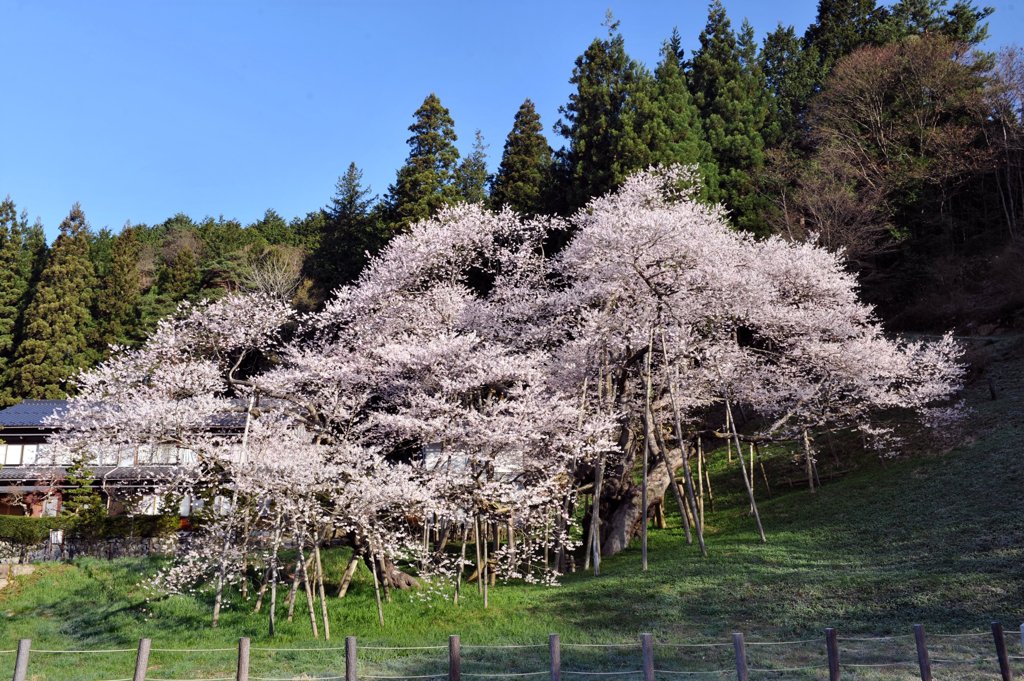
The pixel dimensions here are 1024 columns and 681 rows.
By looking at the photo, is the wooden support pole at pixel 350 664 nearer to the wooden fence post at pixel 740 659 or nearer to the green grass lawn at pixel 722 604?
the green grass lawn at pixel 722 604

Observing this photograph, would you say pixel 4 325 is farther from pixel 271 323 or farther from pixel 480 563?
pixel 480 563

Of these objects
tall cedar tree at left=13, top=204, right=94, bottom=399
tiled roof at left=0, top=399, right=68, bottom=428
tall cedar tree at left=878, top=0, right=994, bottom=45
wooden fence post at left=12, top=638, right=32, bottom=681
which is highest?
tall cedar tree at left=878, top=0, right=994, bottom=45

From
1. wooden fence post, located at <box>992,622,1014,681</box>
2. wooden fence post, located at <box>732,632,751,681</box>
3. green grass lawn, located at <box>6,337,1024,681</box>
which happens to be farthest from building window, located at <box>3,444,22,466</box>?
wooden fence post, located at <box>992,622,1014,681</box>

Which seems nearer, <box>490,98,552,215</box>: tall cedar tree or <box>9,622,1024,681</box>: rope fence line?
<box>9,622,1024,681</box>: rope fence line

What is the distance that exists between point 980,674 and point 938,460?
32.7 feet

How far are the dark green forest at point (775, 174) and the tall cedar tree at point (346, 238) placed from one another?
→ 12 cm

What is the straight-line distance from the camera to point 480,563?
49.8 ft

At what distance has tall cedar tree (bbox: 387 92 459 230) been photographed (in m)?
31.6

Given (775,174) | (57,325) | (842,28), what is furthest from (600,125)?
(57,325)

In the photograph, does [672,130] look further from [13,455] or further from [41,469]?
Answer: [13,455]

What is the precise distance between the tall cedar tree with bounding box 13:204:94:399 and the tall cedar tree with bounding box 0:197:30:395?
127 centimetres

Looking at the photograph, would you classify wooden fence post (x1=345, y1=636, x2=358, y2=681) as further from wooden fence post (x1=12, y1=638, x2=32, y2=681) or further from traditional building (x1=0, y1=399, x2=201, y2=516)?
traditional building (x1=0, y1=399, x2=201, y2=516)

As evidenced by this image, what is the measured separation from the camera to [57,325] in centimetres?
3700

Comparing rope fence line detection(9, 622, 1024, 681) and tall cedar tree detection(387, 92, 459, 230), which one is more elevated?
tall cedar tree detection(387, 92, 459, 230)
